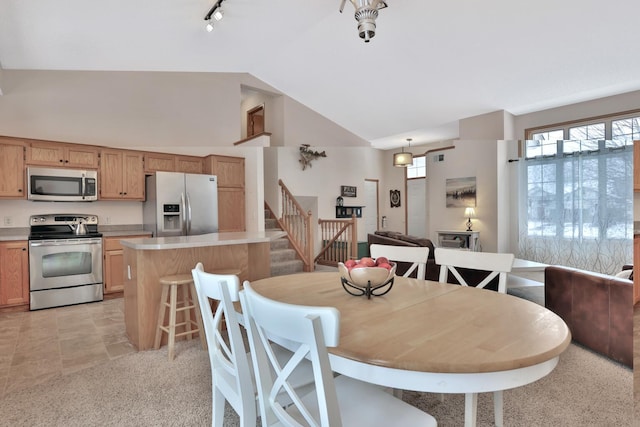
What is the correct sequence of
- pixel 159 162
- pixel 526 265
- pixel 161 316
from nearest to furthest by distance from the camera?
pixel 526 265 < pixel 161 316 < pixel 159 162

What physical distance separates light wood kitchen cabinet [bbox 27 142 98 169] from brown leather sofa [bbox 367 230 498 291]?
3.50 meters

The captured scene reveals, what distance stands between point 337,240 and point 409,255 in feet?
6.27

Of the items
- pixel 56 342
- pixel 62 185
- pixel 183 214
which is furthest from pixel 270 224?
pixel 56 342

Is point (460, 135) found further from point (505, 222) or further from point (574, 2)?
point (574, 2)

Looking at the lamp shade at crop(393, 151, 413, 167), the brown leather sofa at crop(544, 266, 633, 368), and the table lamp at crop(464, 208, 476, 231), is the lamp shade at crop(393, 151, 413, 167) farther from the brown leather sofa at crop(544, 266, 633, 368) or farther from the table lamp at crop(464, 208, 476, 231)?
the brown leather sofa at crop(544, 266, 633, 368)

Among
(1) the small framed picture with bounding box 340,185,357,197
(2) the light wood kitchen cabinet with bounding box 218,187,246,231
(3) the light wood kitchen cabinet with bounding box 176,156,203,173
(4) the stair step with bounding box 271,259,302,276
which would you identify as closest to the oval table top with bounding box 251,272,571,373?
(1) the small framed picture with bounding box 340,185,357,197

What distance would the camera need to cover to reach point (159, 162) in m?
4.63

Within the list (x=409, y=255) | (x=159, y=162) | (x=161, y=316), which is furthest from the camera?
(x=159, y=162)

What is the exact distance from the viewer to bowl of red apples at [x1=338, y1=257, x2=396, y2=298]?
1.47m

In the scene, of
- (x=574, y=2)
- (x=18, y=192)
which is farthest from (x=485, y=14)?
(x=18, y=192)

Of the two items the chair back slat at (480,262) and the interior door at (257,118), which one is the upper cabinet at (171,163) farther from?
the chair back slat at (480,262)

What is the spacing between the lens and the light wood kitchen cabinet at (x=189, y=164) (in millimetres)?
4848

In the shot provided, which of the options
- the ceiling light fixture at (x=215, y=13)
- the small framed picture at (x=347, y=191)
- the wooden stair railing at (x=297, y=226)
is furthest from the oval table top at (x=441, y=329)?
the wooden stair railing at (x=297, y=226)

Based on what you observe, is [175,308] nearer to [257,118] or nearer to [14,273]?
[257,118]
